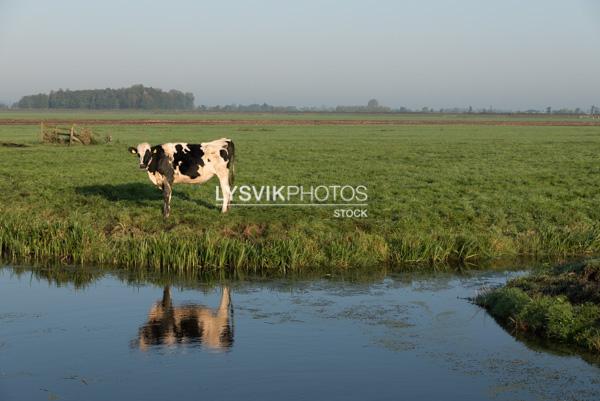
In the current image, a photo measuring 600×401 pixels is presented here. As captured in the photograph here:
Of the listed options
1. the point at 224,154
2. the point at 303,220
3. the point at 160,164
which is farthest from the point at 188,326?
the point at 224,154

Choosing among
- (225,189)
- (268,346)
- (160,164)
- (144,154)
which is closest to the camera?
(268,346)

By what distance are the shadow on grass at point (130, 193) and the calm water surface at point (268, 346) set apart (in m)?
7.90

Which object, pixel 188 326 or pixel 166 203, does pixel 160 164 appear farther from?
pixel 188 326

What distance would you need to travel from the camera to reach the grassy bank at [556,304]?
12766 mm

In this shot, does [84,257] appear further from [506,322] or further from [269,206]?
[506,322]

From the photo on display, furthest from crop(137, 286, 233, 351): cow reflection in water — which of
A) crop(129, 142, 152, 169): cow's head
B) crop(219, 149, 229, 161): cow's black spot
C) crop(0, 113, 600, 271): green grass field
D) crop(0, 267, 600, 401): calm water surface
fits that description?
crop(219, 149, 229, 161): cow's black spot

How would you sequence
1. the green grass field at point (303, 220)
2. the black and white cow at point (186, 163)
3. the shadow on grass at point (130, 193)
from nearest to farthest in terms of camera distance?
the green grass field at point (303, 220), the black and white cow at point (186, 163), the shadow on grass at point (130, 193)

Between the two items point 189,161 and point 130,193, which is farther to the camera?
point 130,193

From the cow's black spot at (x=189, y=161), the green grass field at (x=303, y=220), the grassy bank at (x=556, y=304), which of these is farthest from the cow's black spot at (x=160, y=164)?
the grassy bank at (x=556, y=304)

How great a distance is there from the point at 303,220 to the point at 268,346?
1006 centimetres

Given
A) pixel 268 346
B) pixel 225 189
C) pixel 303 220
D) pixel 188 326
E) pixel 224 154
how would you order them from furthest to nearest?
1. pixel 224 154
2. pixel 225 189
3. pixel 303 220
4. pixel 188 326
5. pixel 268 346

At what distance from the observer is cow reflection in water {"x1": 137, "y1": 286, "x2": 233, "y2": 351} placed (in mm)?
12547

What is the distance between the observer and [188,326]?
530 inches

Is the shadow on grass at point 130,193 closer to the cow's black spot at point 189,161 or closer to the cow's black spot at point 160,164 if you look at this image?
the cow's black spot at point 189,161
